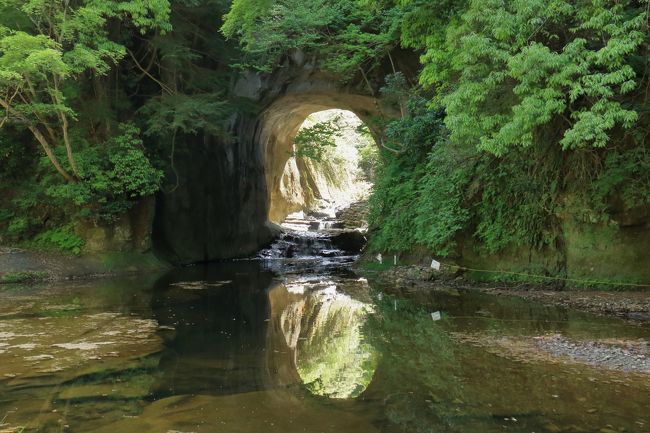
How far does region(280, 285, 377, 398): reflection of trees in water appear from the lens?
5.37 m

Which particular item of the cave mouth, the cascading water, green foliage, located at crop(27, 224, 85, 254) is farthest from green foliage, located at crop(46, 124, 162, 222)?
the cave mouth

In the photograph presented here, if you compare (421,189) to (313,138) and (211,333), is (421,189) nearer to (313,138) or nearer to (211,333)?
(211,333)

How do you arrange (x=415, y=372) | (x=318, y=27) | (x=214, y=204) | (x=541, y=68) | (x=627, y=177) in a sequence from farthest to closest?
(x=214, y=204)
(x=318, y=27)
(x=627, y=177)
(x=541, y=68)
(x=415, y=372)

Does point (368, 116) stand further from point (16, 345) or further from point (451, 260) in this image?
point (16, 345)

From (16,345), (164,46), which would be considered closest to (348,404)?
(16,345)

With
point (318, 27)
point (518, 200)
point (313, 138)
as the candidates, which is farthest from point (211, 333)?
point (313, 138)

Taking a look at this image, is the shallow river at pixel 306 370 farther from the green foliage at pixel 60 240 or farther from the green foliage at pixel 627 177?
the green foliage at pixel 60 240

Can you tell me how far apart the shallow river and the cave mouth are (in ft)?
62.4

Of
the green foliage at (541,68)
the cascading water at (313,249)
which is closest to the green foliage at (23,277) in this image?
the cascading water at (313,249)

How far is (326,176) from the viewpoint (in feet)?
153

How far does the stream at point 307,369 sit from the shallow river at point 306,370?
0.06ft

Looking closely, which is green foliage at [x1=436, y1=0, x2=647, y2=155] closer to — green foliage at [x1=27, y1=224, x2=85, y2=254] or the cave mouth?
green foliage at [x1=27, y1=224, x2=85, y2=254]

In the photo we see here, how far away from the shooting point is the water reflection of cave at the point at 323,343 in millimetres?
5445

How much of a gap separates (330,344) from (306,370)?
Result: 4.11 feet
